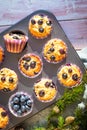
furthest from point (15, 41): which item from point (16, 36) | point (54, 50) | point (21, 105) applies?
point (21, 105)

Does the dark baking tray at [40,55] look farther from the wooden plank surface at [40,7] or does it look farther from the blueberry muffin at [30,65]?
the wooden plank surface at [40,7]

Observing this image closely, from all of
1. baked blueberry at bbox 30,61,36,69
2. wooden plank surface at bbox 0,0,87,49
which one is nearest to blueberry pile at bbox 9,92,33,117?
baked blueberry at bbox 30,61,36,69

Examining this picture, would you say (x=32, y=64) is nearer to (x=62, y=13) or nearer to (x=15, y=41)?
(x=15, y=41)

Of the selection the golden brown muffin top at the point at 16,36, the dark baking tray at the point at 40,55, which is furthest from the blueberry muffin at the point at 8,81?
the golden brown muffin top at the point at 16,36

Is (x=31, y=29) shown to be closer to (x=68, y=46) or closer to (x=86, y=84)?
(x=68, y=46)

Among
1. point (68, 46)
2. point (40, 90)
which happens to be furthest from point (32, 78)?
point (68, 46)
